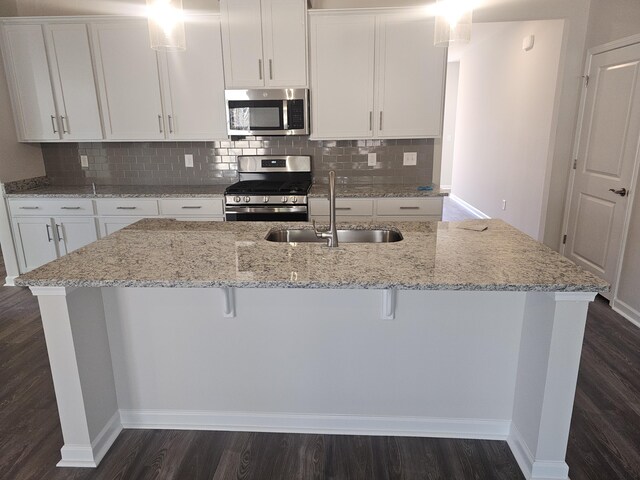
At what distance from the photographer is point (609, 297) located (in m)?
3.45

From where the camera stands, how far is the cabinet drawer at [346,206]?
11.9 ft

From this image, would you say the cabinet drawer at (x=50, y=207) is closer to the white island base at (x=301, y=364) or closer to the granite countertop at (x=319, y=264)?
the granite countertop at (x=319, y=264)

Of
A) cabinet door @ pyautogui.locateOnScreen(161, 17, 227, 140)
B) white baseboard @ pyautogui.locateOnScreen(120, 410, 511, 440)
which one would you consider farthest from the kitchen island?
cabinet door @ pyautogui.locateOnScreen(161, 17, 227, 140)

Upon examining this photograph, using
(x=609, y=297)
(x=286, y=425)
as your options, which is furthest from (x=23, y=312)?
(x=609, y=297)

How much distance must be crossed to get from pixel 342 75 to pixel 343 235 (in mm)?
1867

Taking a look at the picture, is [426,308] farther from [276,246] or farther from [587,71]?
[587,71]

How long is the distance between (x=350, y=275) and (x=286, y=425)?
0.95 m

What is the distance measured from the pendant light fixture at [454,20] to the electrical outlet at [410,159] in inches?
85.3

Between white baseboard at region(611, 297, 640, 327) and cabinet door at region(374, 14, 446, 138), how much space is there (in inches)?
77.4

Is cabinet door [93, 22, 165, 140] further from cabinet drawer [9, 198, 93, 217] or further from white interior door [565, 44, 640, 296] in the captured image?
white interior door [565, 44, 640, 296]

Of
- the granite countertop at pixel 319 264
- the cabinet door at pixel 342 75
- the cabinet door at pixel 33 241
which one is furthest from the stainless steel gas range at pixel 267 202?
the cabinet door at pixel 33 241

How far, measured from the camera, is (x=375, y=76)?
3619mm

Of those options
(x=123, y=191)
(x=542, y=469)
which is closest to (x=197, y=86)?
(x=123, y=191)

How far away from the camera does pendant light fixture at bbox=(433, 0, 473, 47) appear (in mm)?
1855
